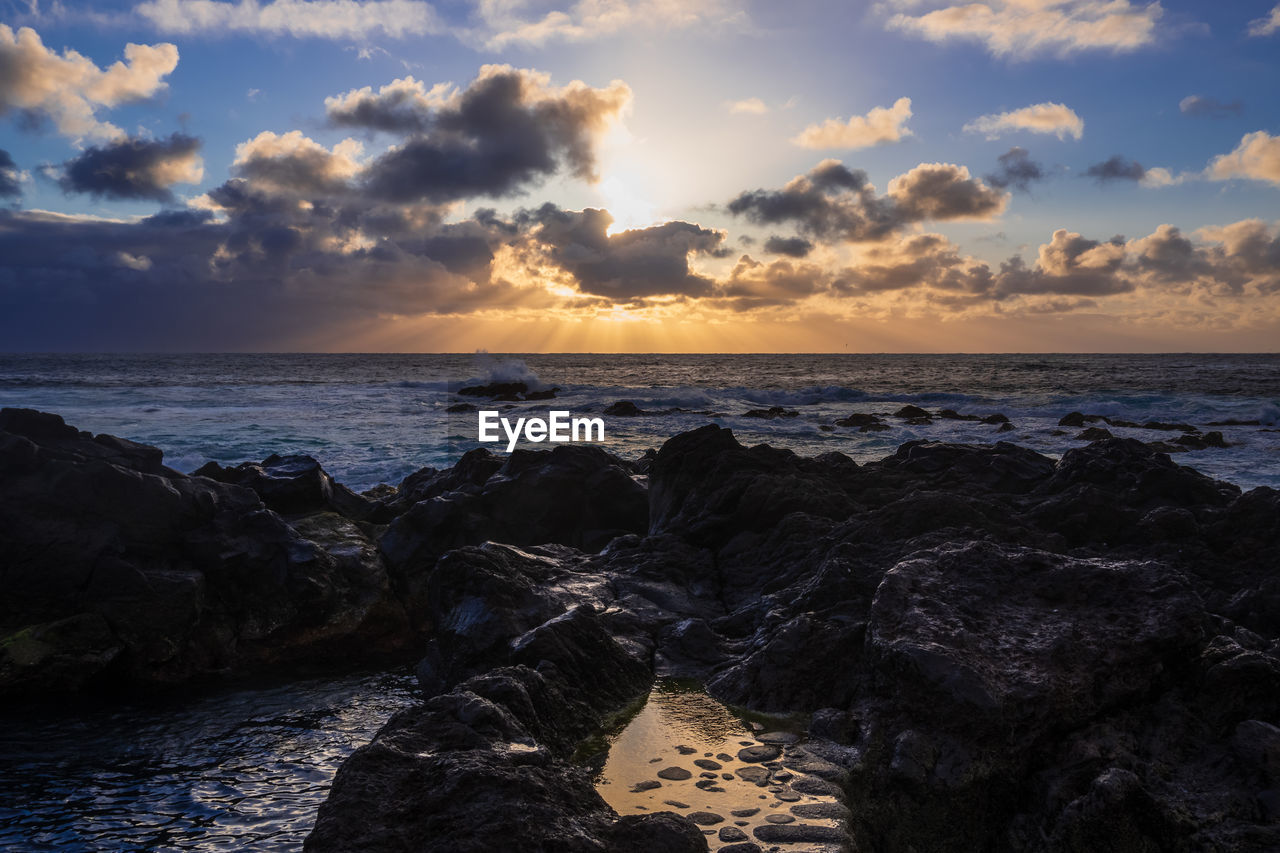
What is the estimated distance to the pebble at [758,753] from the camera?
15.5ft

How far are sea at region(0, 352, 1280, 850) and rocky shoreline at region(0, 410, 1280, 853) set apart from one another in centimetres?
102

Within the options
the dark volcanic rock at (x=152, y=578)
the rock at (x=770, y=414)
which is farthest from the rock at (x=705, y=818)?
the rock at (x=770, y=414)

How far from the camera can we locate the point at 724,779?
14.8 feet

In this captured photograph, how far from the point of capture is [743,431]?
34438 millimetres

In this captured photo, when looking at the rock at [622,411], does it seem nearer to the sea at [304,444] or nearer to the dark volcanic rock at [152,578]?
the sea at [304,444]

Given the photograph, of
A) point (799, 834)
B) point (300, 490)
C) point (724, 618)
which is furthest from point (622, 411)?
point (799, 834)

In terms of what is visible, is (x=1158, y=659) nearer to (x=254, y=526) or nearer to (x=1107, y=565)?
(x=1107, y=565)

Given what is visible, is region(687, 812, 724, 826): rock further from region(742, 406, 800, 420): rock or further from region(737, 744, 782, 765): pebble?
region(742, 406, 800, 420): rock

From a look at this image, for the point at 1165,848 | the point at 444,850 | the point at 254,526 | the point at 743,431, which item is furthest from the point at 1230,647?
the point at 743,431

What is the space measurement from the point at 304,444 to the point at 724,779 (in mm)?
24534

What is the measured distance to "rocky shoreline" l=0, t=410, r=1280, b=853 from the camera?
371 cm

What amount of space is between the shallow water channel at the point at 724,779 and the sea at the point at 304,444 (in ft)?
6.52

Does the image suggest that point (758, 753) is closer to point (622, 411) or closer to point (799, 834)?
point (799, 834)

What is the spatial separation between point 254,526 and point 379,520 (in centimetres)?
235
